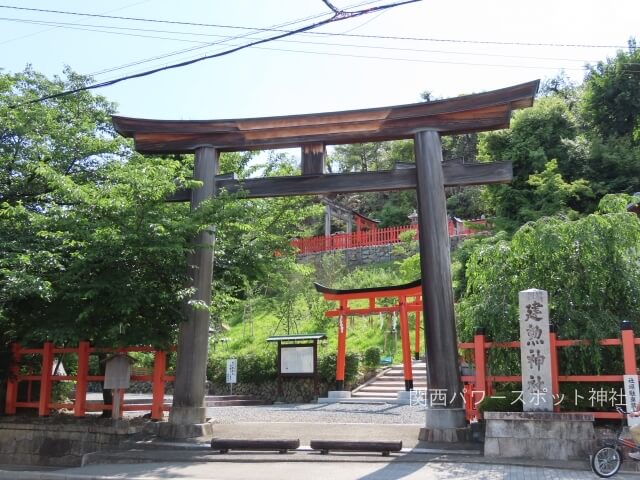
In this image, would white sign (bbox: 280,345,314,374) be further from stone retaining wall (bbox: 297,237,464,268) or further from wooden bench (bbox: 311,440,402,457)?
stone retaining wall (bbox: 297,237,464,268)

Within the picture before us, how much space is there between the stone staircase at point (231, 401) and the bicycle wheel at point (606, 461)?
13.6 meters

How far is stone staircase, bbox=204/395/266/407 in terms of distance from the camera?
19203 mm

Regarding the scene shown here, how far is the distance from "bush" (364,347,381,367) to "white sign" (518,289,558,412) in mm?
11812

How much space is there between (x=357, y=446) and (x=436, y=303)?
2.88m

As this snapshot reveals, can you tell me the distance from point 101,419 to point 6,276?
368 centimetres

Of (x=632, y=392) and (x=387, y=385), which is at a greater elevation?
(x=632, y=392)

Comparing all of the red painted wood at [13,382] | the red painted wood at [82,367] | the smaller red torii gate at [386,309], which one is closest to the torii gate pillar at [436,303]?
the red painted wood at [82,367]

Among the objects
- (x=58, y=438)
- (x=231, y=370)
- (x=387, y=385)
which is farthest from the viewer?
(x=387, y=385)

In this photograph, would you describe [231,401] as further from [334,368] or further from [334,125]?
[334,125]

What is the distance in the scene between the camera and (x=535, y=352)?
353 inches

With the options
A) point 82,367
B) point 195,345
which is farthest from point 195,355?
point 82,367

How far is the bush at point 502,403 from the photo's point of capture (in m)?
9.40

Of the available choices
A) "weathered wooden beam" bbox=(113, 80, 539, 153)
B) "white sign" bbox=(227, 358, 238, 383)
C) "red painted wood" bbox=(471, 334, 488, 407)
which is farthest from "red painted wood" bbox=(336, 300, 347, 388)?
"red painted wood" bbox=(471, 334, 488, 407)

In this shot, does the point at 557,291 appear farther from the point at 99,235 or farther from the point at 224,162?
the point at 224,162
